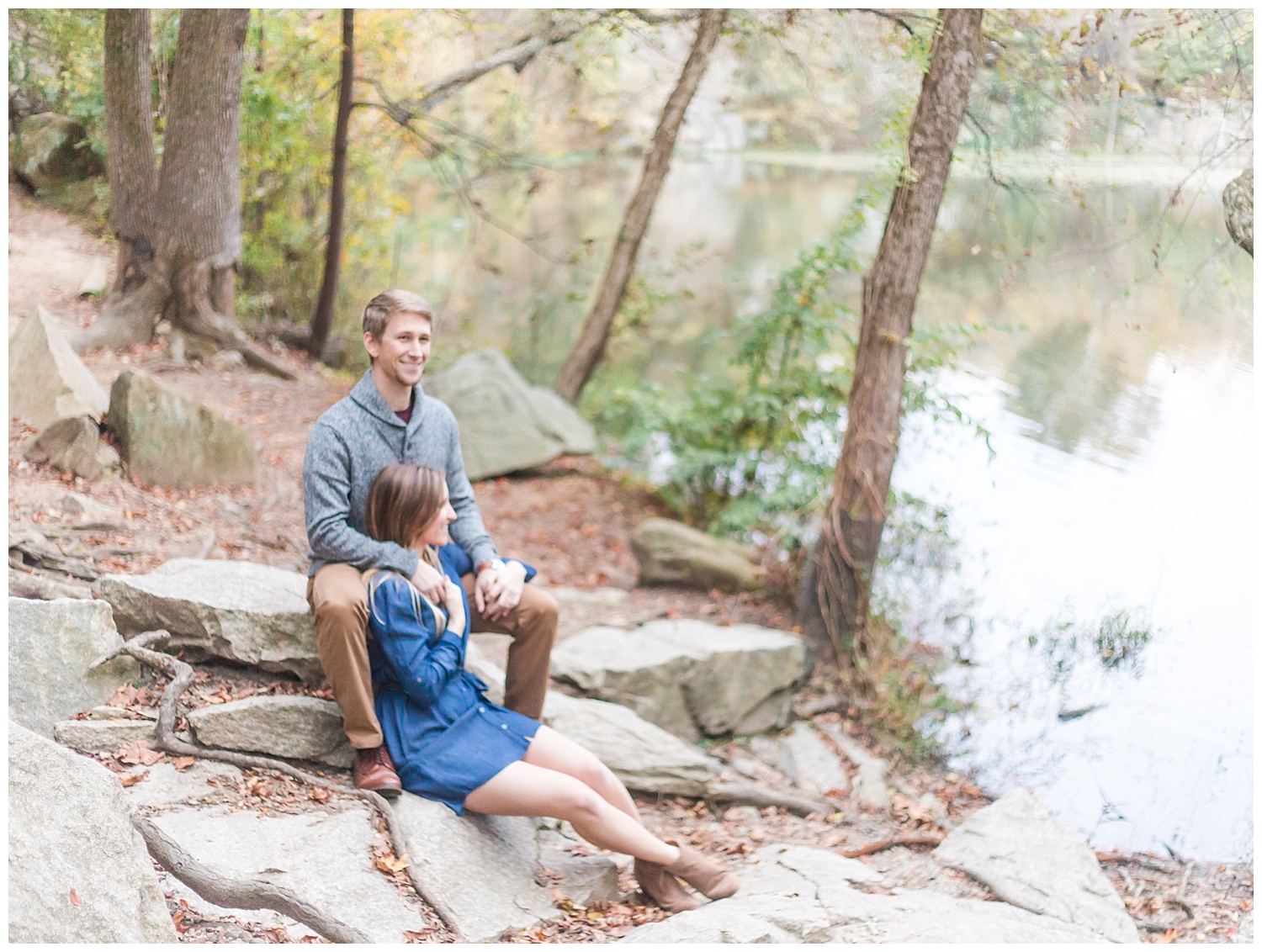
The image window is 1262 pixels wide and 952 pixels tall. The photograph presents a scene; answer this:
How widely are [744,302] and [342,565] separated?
10297mm

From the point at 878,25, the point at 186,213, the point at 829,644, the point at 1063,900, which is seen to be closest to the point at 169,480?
the point at 186,213

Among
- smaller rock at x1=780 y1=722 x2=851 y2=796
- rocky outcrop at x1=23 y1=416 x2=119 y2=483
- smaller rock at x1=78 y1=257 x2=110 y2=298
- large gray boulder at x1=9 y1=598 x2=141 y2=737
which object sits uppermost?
smaller rock at x1=78 y1=257 x2=110 y2=298

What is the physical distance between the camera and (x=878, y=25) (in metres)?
6.22

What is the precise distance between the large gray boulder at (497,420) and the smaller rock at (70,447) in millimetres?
2896

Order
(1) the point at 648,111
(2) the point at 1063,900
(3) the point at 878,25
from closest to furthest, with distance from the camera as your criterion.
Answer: (2) the point at 1063,900, (3) the point at 878,25, (1) the point at 648,111

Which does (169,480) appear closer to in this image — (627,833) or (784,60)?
(627,833)

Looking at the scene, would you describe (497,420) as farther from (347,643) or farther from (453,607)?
(347,643)

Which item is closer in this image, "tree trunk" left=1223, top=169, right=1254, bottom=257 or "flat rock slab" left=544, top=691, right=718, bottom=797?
"flat rock slab" left=544, top=691, right=718, bottom=797

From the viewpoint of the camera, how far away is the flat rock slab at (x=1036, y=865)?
11.8 ft

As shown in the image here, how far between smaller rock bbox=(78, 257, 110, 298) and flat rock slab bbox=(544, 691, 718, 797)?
413 centimetres

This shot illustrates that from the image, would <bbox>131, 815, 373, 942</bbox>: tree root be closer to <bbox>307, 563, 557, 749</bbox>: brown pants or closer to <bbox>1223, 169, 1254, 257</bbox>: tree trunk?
<bbox>307, 563, 557, 749</bbox>: brown pants

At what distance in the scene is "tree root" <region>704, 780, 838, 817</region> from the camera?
4242mm

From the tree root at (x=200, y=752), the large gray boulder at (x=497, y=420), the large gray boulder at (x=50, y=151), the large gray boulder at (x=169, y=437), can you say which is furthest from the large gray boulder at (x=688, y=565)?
the large gray boulder at (x=50, y=151)

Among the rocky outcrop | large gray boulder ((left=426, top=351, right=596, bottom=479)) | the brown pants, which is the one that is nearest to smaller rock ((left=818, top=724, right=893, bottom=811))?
the brown pants
